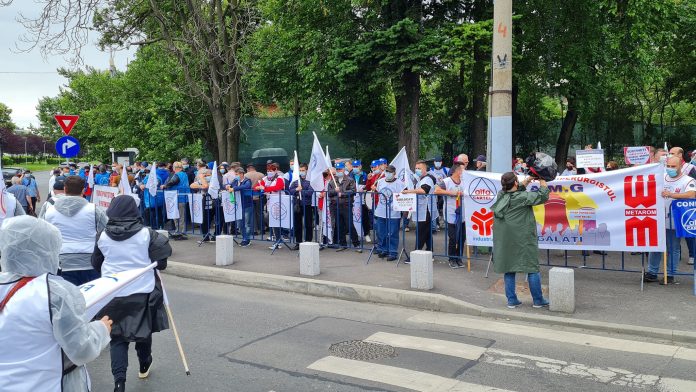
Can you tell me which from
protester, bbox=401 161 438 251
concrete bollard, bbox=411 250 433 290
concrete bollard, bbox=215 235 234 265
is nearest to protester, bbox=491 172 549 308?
concrete bollard, bbox=411 250 433 290

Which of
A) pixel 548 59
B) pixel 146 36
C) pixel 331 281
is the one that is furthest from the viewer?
pixel 146 36

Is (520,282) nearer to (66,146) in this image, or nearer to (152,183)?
(152,183)

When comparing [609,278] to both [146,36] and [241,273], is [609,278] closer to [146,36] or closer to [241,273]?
[241,273]

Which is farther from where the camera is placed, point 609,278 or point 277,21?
point 277,21

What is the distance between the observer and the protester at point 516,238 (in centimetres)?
817

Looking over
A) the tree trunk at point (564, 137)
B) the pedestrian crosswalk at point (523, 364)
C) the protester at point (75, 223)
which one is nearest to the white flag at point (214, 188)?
the protester at point (75, 223)

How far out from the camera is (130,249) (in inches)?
214

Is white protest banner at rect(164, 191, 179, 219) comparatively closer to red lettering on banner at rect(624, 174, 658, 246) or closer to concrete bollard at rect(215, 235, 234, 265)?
concrete bollard at rect(215, 235, 234, 265)

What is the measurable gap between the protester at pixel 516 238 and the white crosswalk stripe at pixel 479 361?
1.35 metres

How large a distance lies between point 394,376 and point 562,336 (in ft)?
8.45

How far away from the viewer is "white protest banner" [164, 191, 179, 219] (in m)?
14.7

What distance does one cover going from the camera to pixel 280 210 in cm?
1309

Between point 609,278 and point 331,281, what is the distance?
15.1 feet

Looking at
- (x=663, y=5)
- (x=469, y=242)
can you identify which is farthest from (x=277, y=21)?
(x=469, y=242)
